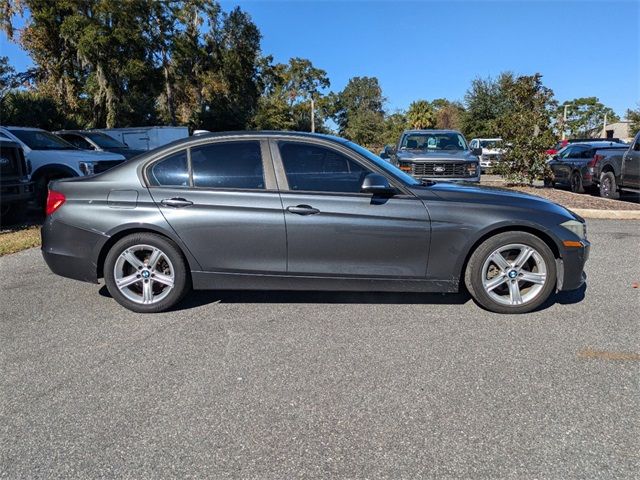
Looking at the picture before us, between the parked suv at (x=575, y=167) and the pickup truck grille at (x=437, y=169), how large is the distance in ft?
18.0

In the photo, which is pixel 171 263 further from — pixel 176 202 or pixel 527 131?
pixel 527 131

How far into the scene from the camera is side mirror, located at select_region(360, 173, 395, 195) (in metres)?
4.17

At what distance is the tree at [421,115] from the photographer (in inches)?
2156

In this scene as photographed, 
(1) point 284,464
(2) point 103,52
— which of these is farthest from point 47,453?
(2) point 103,52

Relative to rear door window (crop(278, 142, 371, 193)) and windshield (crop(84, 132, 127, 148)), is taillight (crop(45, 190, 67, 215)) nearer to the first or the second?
rear door window (crop(278, 142, 371, 193))

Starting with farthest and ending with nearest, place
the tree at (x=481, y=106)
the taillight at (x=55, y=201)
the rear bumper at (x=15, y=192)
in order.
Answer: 1. the tree at (x=481, y=106)
2. the rear bumper at (x=15, y=192)
3. the taillight at (x=55, y=201)

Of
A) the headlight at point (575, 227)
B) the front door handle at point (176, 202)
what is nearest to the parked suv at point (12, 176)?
the front door handle at point (176, 202)

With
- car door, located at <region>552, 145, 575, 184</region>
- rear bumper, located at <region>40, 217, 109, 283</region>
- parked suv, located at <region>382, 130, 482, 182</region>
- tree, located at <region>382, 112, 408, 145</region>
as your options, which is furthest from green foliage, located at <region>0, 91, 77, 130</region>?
tree, located at <region>382, 112, 408, 145</region>

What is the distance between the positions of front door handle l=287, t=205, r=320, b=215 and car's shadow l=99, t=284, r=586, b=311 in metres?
0.98

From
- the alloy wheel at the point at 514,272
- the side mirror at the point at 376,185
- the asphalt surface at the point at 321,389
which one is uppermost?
the side mirror at the point at 376,185

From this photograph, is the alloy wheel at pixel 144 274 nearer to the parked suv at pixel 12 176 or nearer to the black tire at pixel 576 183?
the parked suv at pixel 12 176

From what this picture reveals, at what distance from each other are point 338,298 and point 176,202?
1.81 m

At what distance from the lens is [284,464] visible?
2.45 metres

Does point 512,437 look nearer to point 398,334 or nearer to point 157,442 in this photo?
point 398,334
